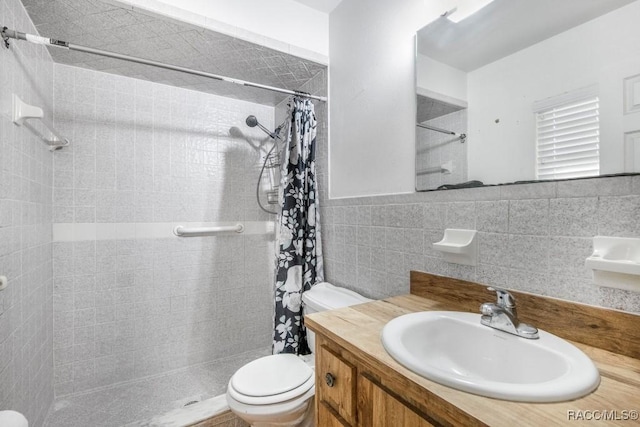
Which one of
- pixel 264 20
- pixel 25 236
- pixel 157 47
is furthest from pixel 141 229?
pixel 264 20

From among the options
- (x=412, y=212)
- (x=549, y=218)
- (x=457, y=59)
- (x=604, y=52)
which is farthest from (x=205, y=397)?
(x=604, y=52)

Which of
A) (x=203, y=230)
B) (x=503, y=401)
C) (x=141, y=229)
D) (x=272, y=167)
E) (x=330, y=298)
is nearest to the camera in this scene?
(x=503, y=401)

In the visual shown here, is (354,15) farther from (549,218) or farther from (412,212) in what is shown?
(549,218)

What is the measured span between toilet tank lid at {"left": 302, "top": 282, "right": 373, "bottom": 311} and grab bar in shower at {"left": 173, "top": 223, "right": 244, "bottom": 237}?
3.05ft

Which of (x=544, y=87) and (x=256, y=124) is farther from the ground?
(x=256, y=124)

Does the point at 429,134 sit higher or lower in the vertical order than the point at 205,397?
higher

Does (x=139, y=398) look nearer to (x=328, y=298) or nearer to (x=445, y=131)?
(x=328, y=298)

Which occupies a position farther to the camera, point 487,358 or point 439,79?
point 439,79

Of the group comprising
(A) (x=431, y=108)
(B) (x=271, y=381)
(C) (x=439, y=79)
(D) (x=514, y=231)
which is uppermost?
(C) (x=439, y=79)

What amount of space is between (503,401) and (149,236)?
7.13 ft

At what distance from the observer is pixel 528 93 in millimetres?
916

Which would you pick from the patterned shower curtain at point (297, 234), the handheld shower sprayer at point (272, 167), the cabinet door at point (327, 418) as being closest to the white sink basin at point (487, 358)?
the cabinet door at point (327, 418)

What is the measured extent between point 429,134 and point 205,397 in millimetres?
2007

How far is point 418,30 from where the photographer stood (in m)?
1.26
